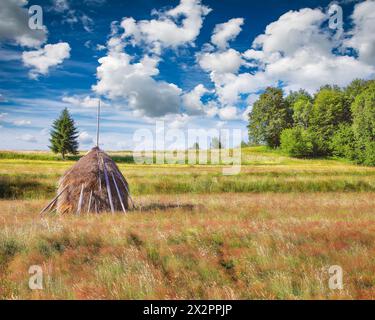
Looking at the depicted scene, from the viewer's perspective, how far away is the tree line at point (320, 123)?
207 ft

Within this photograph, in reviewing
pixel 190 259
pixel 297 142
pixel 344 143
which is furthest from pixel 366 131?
pixel 190 259

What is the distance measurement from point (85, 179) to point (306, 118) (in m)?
74.0

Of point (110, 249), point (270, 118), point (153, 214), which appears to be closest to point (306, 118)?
point (270, 118)

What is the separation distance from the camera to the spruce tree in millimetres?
75562

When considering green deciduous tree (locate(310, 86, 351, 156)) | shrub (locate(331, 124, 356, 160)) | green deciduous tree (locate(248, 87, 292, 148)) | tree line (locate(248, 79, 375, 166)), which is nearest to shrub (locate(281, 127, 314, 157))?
tree line (locate(248, 79, 375, 166))

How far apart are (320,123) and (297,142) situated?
12.6 meters

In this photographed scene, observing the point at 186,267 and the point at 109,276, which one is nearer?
the point at 109,276

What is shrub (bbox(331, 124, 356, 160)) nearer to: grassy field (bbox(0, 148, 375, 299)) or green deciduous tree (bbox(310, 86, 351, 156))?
green deciduous tree (bbox(310, 86, 351, 156))

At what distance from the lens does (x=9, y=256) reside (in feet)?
25.8

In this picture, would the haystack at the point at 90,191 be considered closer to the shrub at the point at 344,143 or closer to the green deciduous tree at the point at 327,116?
the shrub at the point at 344,143

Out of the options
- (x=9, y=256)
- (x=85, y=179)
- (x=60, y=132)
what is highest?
(x=60, y=132)

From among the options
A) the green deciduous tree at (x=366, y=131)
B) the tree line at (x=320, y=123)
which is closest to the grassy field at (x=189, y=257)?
the green deciduous tree at (x=366, y=131)
